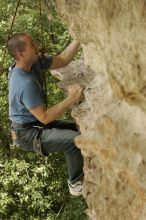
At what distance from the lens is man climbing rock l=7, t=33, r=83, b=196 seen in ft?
20.7

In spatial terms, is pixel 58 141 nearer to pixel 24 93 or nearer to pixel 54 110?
pixel 54 110

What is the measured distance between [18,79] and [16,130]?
74cm

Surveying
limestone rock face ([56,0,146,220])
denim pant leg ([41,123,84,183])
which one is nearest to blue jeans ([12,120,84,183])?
denim pant leg ([41,123,84,183])

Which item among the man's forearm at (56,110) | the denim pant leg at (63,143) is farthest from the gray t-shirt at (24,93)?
the denim pant leg at (63,143)

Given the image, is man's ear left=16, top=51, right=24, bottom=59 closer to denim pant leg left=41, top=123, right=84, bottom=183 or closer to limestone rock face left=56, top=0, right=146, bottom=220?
limestone rock face left=56, top=0, right=146, bottom=220

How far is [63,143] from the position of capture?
21.6 feet

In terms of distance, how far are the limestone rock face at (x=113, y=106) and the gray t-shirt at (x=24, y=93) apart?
67 cm

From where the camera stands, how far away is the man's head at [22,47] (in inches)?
251

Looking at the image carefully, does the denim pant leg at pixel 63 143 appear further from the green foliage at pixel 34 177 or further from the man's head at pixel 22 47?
the green foliage at pixel 34 177

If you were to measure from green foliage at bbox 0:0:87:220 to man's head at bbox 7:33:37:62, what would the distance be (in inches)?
227

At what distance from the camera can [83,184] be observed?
7070mm

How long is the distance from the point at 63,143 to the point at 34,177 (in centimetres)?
633

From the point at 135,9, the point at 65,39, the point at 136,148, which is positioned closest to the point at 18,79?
the point at 136,148

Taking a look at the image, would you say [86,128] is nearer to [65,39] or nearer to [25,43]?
[25,43]
